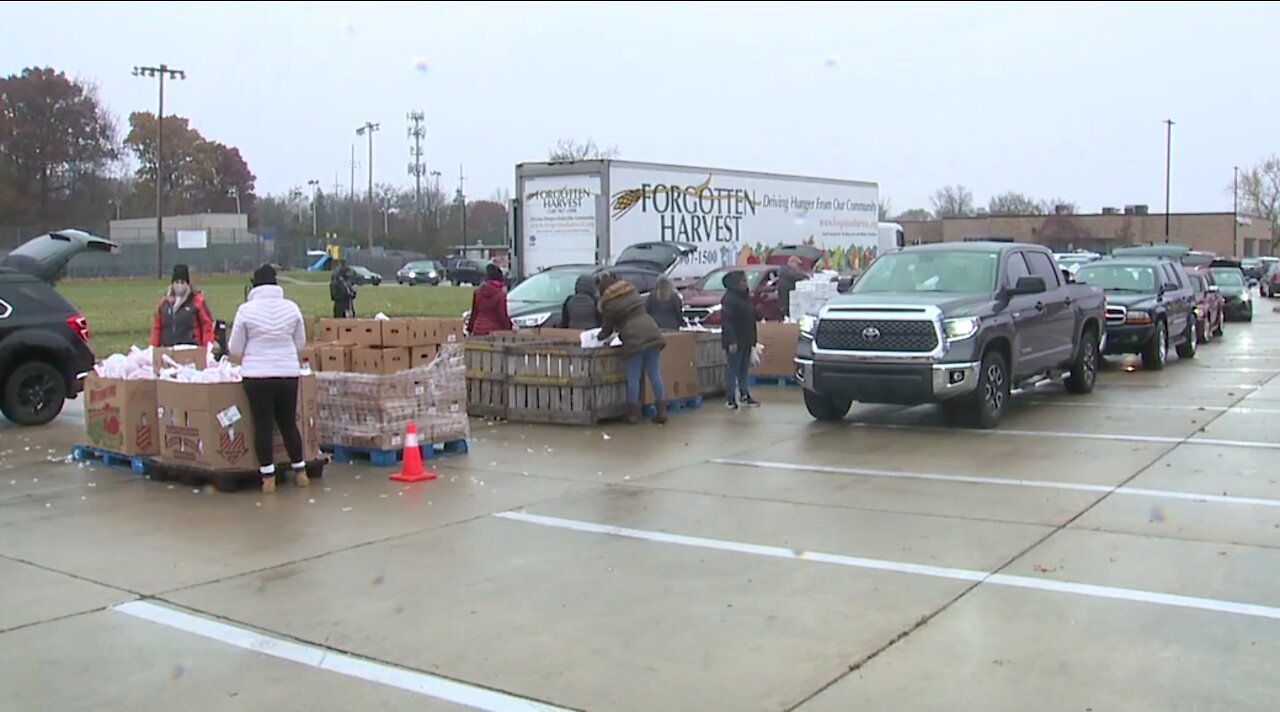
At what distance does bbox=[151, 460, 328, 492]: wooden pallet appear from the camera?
9234 mm

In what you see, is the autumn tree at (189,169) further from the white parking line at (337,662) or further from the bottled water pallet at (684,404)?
the white parking line at (337,662)

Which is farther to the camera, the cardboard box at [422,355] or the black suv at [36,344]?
the black suv at [36,344]

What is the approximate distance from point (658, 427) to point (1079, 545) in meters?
6.16

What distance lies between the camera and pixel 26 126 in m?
80.3

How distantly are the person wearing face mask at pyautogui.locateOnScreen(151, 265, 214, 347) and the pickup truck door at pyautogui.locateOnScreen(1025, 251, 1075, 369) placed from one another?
382 inches

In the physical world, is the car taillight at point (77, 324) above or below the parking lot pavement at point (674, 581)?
above

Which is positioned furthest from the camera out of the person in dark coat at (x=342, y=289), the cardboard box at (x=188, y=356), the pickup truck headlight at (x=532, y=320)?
the person in dark coat at (x=342, y=289)

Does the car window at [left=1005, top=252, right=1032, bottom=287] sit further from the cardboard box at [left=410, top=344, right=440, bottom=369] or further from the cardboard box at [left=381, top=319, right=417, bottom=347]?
the cardboard box at [left=381, top=319, right=417, bottom=347]

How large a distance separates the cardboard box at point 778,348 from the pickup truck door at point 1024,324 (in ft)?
12.4

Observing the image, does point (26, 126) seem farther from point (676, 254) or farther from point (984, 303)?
point (984, 303)

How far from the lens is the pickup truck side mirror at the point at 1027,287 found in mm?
12812

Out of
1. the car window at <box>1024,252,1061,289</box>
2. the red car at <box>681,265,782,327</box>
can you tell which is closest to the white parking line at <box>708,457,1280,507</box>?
the car window at <box>1024,252,1061,289</box>

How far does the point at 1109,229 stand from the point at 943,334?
80.0 metres

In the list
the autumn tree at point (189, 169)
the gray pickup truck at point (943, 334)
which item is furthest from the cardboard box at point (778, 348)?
the autumn tree at point (189, 169)
